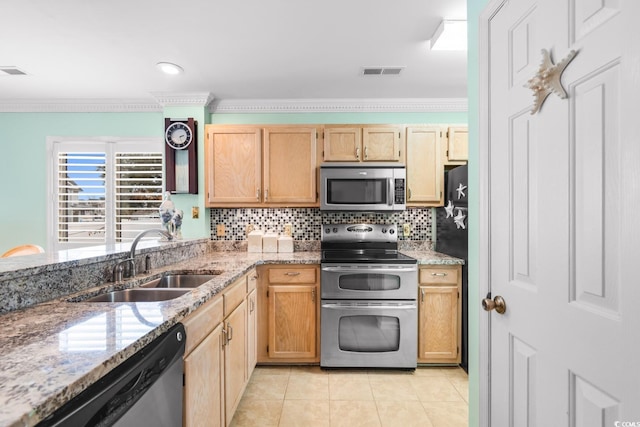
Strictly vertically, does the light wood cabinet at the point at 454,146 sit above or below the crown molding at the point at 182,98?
below

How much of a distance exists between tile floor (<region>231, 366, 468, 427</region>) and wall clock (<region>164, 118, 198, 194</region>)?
1.89m

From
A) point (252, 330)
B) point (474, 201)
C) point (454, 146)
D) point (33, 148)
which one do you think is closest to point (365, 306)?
point (252, 330)

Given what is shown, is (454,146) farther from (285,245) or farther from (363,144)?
(285,245)

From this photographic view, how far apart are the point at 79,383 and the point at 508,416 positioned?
4.41ft

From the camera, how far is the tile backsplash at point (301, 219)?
3.30 meters

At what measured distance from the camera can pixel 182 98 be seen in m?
3.09

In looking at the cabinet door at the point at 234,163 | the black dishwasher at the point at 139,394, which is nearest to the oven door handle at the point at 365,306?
the cabinet door at the point at 234,163

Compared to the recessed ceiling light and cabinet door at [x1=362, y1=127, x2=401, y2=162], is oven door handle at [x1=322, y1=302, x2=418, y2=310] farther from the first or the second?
the recessed ceiling light

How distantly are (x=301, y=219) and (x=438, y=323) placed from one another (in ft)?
5.38

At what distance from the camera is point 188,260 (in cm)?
263

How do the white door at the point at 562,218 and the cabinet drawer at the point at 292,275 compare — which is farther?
the cabinet drawer at the point at 292,275

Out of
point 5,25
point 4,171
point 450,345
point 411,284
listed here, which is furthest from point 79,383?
point 4,171

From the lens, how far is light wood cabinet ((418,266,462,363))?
2.68m

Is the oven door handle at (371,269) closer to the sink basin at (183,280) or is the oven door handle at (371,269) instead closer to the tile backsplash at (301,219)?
the tile backsplash at (301,219)
